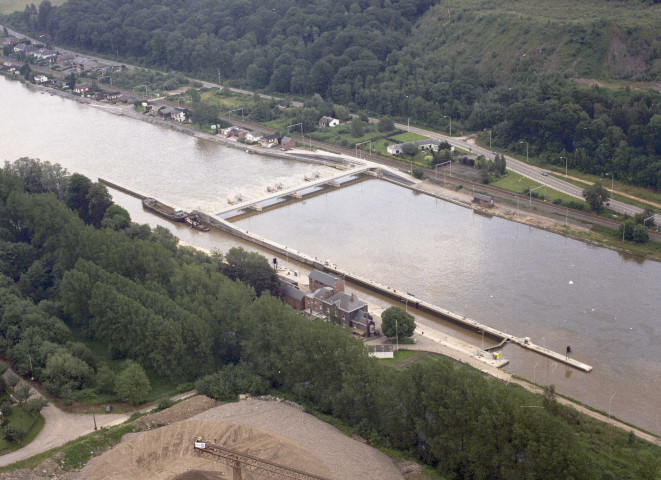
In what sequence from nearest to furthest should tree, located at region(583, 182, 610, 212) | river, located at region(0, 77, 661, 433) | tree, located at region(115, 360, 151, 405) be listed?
1. tree, located at region(115, 360, 151, 405)
2. river, located at region(0, 77, 661, 433)
3. tree, located at region(583, 182, 610, 212)

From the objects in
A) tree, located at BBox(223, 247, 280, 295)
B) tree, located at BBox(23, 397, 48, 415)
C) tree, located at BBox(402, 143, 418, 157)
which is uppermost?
tree, located at BBox(402, 143, 418, 157)

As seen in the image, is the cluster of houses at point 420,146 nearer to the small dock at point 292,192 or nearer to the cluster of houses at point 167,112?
the small dock at point 292,192

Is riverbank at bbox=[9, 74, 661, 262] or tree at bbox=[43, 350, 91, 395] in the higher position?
riverbank at bbox=[9, 74, 661, 262]

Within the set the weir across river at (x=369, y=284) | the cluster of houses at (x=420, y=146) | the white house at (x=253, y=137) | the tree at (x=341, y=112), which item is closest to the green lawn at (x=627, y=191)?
the cluster of houses at (x=420, y=146)

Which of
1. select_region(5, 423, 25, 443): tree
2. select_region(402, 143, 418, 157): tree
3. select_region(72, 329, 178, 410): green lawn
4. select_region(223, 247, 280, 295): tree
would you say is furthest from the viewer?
select_region(402, 143, 418, 157): tree

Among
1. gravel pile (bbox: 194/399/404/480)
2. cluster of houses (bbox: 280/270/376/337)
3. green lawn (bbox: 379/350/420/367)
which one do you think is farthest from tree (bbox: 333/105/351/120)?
gravel pile (bbox: 194/399/404/480)

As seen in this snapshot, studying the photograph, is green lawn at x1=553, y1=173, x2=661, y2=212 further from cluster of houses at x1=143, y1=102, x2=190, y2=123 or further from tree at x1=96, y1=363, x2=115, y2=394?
cluster of houses at x1=143, y1=102, x2=190, y2=123
